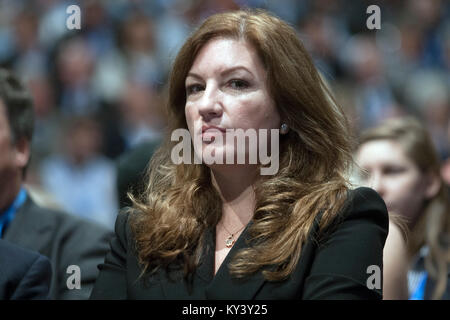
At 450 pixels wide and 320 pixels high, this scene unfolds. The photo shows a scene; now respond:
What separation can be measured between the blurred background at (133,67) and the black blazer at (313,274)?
3.49 metres

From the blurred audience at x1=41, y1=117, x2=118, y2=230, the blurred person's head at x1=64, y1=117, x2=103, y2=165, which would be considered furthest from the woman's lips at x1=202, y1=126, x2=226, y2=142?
the blurred person's head at x1=64, y1=117, x2=103, y2=165

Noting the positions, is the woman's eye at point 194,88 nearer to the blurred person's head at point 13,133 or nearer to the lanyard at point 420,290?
the blurred person's head at point 13,133

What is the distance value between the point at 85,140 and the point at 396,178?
3.16 m

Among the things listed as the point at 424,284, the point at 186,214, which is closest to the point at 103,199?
the point at 424,284

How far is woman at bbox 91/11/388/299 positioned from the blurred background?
339 centimetres

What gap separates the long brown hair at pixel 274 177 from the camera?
1769mm

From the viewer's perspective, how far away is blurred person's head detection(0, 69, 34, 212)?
2570 mm

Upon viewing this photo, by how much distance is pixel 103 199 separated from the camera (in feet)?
17.4

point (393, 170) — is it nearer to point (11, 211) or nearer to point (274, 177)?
point (274, 177)

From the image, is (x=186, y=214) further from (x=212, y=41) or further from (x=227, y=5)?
(x=227, y=5)

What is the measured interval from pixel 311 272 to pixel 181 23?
15.9 ft

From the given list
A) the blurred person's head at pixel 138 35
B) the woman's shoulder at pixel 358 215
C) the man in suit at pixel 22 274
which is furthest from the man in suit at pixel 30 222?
the blurred person's head at pixel 138 35

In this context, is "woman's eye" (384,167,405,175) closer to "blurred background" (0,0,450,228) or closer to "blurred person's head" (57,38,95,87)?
"blurred background" (0,0,450,228)

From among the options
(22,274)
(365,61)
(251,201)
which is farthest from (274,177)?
(365,61)
